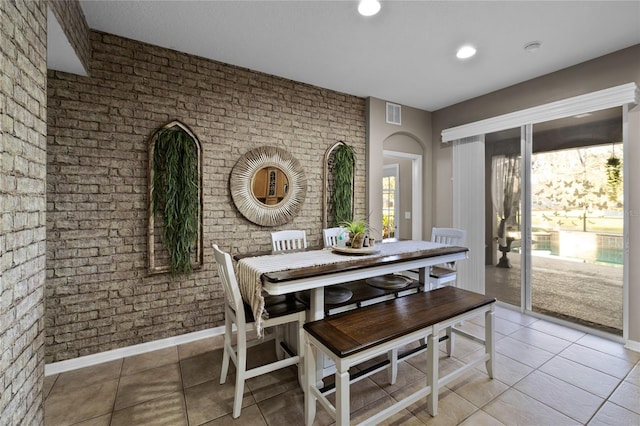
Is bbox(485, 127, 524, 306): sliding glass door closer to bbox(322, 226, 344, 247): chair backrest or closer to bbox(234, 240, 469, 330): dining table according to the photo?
bbox(234, 240, 469, 330): dining table

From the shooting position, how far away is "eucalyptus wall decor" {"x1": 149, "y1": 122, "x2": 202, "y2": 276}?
8.99ft

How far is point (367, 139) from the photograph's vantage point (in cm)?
418

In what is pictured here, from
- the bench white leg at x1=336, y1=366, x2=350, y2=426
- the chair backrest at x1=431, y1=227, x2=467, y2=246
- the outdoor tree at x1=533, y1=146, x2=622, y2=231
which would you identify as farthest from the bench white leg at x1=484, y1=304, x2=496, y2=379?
the outdoor tree at x1=533, y1=146, x2=622, y2=231

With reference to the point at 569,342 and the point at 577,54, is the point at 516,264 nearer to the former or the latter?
the point at 569,342

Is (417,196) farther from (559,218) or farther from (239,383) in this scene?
(239,383)

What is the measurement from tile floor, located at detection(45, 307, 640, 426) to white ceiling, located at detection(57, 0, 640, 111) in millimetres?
2854

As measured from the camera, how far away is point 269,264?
6.89 feet

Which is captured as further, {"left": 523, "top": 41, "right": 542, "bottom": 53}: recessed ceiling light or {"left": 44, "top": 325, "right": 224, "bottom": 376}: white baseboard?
{"left": 523, "top": 41, "right": 542, "bottom": 53}: recessed ceiling light

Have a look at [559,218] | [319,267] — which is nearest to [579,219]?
[559,218]

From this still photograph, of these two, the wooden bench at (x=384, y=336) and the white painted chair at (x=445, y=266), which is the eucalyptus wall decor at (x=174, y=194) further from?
the white painted chair at (x=445, y=266)

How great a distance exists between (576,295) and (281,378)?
3.45m

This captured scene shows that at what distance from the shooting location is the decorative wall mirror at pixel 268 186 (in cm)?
321

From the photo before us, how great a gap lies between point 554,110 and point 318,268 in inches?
129

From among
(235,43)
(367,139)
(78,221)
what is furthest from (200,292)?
(367,139)
